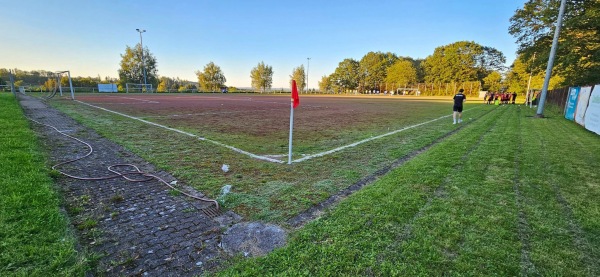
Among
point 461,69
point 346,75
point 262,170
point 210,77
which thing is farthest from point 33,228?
point 346,75

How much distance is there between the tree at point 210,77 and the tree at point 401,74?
60089mm

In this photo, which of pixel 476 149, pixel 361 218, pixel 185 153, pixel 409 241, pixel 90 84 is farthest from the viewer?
pixel 90 84

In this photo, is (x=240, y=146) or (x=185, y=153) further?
(x=240, y=146)

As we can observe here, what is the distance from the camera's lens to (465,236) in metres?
2.63

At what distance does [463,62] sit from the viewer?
82.1 metres

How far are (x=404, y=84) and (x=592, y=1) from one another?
7589cm

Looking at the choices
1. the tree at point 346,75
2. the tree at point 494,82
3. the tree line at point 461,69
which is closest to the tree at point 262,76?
the tree line at point 461,69

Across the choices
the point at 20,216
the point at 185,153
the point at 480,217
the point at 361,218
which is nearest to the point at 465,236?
the point at 480,217

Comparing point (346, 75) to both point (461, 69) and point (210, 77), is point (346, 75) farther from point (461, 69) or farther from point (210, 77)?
point (210, 77)

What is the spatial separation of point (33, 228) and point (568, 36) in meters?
28.3

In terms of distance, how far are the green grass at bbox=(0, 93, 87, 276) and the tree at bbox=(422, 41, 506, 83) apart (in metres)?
95.5

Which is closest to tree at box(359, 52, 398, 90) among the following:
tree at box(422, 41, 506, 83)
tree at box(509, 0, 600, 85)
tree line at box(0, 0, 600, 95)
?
tree line at box(0, 0, 600, 95)

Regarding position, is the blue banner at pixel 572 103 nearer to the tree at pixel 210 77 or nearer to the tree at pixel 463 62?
the tree at pixel 210 77

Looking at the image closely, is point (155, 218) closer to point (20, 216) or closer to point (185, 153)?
point (20, 216)
